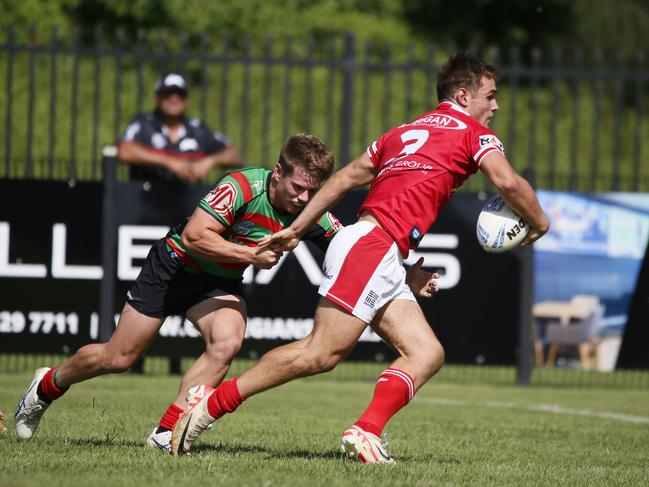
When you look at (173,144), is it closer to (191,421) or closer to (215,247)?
(215,247)

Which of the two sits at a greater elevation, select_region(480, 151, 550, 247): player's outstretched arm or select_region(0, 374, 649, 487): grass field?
select_region(480, 151, 550, 247): player's outstretched arm

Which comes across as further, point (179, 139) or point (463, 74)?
point (179, 139)

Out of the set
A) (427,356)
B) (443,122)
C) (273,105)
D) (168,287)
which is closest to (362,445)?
(427,356)

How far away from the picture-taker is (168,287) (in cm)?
690

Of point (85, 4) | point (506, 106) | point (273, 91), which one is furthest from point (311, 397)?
point (85, 4)

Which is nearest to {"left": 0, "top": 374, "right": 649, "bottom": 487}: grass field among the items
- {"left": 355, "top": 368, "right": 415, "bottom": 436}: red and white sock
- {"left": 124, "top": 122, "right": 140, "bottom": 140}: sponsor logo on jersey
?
{"left": 355, "top": 368, "right": 415, "bottom": 436}: red and white sock

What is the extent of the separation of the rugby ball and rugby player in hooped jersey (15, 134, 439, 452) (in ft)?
1.64

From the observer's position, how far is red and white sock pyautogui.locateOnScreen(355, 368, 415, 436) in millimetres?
6083

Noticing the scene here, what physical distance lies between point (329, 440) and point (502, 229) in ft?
6.47

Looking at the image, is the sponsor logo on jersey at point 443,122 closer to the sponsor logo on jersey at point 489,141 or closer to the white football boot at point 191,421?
the sponsor logo on jersey at point 489,141

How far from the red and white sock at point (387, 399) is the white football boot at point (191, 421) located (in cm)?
80

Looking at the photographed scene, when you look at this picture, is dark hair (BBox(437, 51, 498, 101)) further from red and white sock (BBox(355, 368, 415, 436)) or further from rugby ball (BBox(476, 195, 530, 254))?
red and white sock (BBox(355, 368, 415, 436))

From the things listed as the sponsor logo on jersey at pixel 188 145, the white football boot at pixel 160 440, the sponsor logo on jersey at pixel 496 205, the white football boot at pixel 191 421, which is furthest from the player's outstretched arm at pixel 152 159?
the sponsor logo on jersey at pixel 496 205

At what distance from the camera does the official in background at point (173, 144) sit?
11.2 metres
